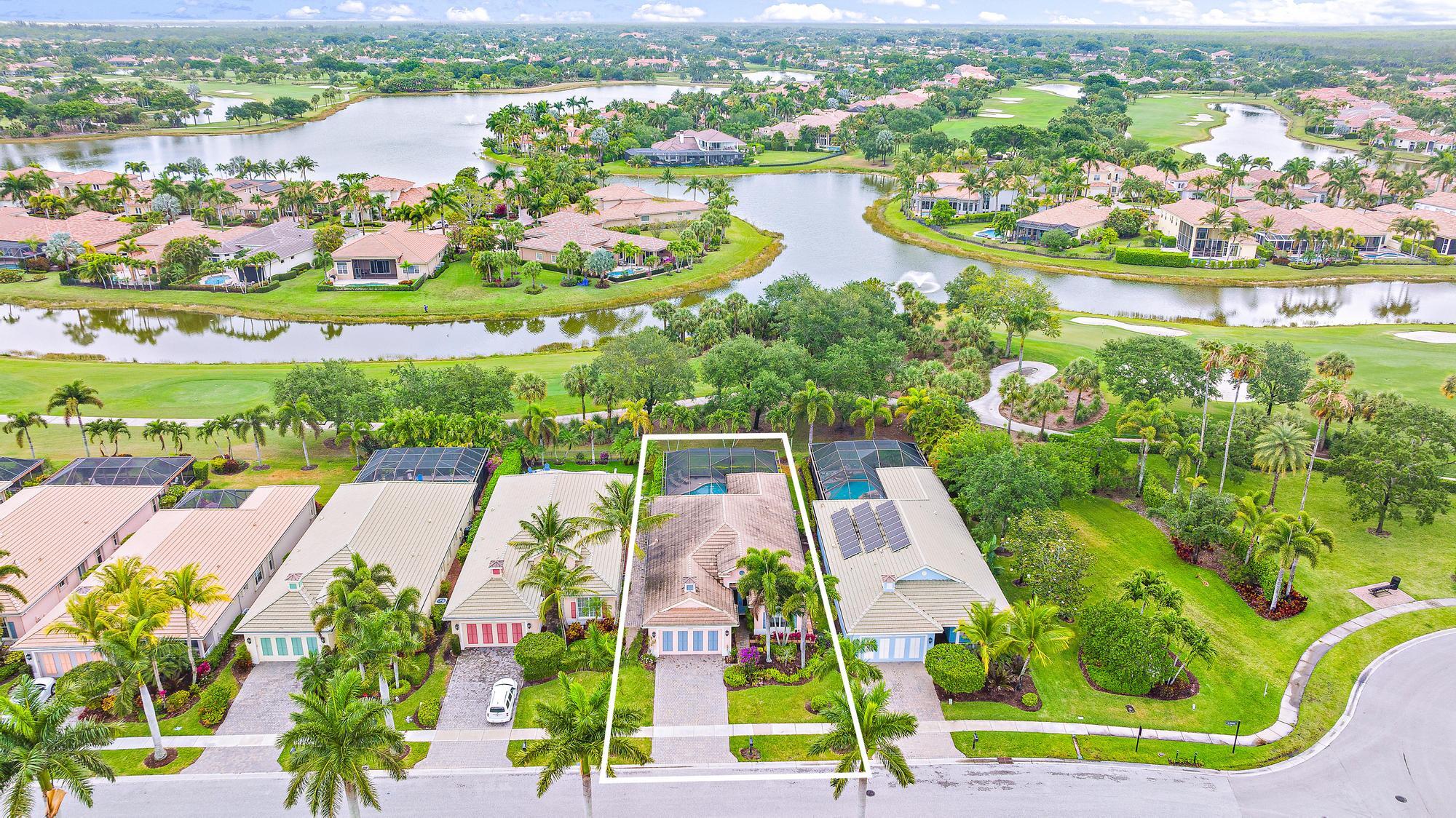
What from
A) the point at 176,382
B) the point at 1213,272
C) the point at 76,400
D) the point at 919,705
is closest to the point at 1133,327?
the point at 1213,272

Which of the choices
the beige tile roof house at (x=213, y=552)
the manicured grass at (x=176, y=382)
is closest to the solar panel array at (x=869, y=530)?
the manicured grass at (x=176, y=382)

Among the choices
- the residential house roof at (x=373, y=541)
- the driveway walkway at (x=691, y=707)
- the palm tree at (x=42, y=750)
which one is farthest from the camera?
the residential house roof at (x=373, y=541)

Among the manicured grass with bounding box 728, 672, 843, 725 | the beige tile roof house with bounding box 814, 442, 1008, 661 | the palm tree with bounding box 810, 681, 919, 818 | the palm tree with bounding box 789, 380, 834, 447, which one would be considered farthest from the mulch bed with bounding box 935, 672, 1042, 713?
the palm tree with bounding box 789, 380, 834, 447

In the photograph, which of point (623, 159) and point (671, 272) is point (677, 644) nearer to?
point (671, 272)

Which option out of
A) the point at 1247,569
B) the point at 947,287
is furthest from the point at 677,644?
the point at 947,287

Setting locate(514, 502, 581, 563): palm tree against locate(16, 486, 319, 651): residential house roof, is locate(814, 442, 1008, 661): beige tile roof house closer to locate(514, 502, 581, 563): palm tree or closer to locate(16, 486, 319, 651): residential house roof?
locate(514, 502, 581, 563): palm tree

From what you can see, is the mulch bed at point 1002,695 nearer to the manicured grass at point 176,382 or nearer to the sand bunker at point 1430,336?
the manicured grass at point 176,382
